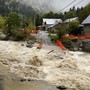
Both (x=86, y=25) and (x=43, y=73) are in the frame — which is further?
(x=86, y=25)

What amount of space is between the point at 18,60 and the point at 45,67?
422 centimetres

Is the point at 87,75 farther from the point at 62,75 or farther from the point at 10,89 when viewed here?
the point at 10,89

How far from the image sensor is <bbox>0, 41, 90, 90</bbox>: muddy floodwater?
19375mm

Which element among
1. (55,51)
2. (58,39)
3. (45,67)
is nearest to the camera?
(45,67)

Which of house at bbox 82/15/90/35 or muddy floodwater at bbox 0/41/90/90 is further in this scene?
house at bbox 82/15/90/35

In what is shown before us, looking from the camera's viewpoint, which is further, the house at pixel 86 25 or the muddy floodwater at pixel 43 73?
the house at pixel 86 25

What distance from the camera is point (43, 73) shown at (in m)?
23.2

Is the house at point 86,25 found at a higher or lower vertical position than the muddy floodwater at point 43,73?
higher

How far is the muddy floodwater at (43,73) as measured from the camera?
19375 mm

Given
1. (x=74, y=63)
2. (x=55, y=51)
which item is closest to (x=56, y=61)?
(x=74, y=63)

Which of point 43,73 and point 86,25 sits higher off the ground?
point 86,25

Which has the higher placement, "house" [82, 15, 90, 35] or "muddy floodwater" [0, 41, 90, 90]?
"house" [82, 15, 90, 35]

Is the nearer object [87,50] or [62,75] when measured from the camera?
[62,75]

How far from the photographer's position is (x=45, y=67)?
25.8 metres
